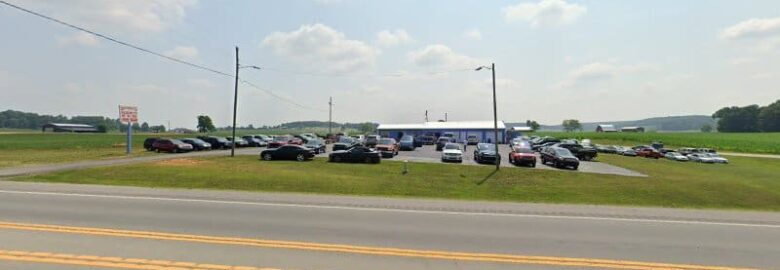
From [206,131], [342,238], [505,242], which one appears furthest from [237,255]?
[206,131]

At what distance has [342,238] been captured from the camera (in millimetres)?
8164

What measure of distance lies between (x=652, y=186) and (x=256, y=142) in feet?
151

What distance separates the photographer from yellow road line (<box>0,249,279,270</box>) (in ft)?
20.6

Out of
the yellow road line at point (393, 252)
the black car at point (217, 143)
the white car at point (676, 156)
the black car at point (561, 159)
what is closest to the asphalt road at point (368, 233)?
the yellow road line at point (393, 252)

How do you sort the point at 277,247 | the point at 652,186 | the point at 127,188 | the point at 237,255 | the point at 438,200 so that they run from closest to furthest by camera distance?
the point at 237,255
the point at 277,247
the point at 438,200
the point at 127,188
the point at 652,186

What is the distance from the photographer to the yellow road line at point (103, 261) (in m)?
6.29

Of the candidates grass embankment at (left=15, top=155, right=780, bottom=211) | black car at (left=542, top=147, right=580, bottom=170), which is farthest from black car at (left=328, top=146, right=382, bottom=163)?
black car at (left=542, top=147, right=580, bottom=170)

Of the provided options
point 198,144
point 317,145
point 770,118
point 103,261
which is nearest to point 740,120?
point 770,118

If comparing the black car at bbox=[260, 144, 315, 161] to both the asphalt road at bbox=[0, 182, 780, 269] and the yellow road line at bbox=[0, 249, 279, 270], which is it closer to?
the asphalt road at bbox=[0, 182, 780, 269]

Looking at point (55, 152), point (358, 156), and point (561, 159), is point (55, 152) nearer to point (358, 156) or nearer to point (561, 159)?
point (358, 156)

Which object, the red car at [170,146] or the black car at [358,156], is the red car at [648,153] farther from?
the red car at [170,146]

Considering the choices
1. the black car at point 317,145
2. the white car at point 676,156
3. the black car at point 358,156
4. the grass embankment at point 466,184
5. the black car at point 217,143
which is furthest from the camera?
the black car at point 217,143

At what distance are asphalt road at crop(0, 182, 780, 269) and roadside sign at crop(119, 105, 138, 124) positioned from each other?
33197 millimetres

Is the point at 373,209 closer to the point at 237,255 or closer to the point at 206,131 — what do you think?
the point at 237,255
